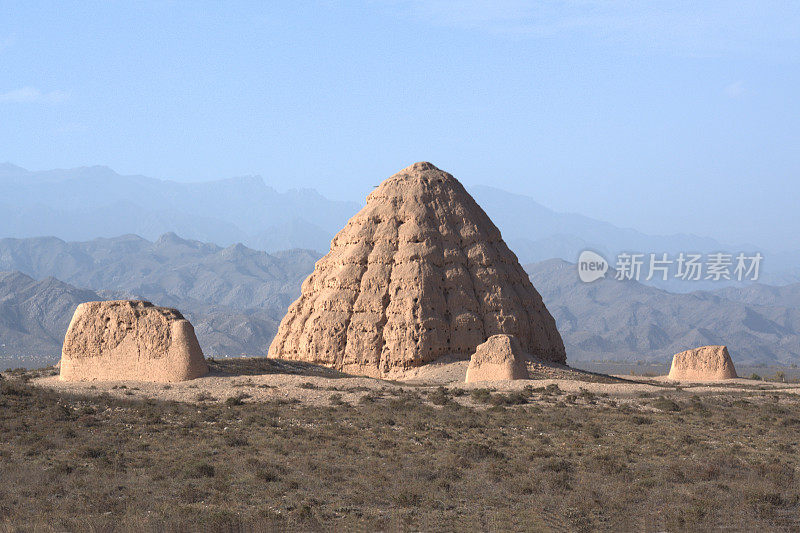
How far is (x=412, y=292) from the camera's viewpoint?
27.1 meters

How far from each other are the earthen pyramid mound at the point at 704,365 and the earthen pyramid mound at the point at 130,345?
18.5 metres

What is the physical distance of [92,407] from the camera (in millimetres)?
19594

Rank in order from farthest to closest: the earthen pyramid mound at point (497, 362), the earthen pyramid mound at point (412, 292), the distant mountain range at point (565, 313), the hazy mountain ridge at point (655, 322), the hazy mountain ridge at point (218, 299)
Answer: the hazy mountain ridge at point (655, 322) < the distant mountain range at point (565, 313) < the hazy mountain ridge at point (218, 299) < the earthen pyramid mound at point (412, 292) < the earthen pyramid mound at point (497, 362)

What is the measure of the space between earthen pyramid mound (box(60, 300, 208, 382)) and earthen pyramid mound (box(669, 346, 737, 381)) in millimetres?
18476

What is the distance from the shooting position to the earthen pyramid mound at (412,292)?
1064 inches

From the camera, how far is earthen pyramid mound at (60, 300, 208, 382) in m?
23.1

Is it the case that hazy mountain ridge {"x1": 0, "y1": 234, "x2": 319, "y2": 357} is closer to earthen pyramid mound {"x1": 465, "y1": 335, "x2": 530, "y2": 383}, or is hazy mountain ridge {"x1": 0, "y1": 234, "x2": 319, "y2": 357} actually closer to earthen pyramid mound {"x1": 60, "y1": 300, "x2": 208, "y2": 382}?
earthen pyramid mound {"x1": 60, "y1": 300, "x2": 208, "y2": 382}

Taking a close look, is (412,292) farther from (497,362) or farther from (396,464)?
(396,464)

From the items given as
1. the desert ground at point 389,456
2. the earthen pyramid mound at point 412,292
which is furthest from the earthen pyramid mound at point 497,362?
the earthen pyramid mound at point 412,292

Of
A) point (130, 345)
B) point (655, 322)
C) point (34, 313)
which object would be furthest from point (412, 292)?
point (655, 322)

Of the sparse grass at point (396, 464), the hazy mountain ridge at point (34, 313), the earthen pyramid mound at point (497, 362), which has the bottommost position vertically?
the hazy mountain ridge at point (34, 313)

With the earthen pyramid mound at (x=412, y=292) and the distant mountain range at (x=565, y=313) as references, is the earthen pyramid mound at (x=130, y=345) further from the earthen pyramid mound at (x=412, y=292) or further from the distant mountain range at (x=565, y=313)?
the distant mountain range at (x=565, y=313)

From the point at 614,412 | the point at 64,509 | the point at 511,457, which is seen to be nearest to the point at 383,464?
the point at 511,457

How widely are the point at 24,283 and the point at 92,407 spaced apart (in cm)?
11681
